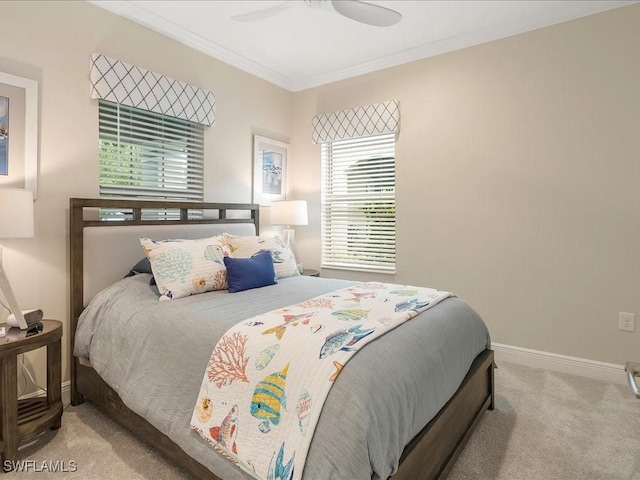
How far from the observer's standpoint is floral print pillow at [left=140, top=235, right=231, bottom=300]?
227 cm

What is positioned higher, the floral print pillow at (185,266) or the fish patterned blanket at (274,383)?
the floral print pillow at (185,266)

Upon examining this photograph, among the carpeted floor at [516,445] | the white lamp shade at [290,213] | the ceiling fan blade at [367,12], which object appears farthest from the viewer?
the white lamp shade at [290,213]

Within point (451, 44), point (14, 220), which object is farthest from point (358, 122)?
point (14, 220)

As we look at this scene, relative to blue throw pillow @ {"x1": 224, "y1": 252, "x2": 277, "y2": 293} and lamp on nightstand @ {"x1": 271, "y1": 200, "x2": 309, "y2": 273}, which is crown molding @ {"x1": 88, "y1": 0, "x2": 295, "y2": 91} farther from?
blue throw pillow @ {"x1": 224, "y1": 252, "x2": 277, "y2": 293}

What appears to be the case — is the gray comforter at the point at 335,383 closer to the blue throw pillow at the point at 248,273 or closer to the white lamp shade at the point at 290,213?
the blue throw pillow at the point at 248,273

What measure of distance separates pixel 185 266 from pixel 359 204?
6.91ft

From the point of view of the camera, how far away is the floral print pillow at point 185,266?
7.44 ft

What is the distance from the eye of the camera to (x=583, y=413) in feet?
7.60

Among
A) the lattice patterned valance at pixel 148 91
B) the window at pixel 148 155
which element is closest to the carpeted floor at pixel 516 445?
the window at pixel 148 155

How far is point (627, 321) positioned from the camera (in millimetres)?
2715

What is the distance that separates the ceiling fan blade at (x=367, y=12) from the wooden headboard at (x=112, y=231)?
1804 millimetres

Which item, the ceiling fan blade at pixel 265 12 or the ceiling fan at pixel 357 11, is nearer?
the ceiling fan at pixel 357 11

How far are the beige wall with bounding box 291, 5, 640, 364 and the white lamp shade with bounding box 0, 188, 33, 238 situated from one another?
2836mm

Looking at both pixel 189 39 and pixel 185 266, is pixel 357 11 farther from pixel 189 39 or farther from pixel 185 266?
pixel 185 266
